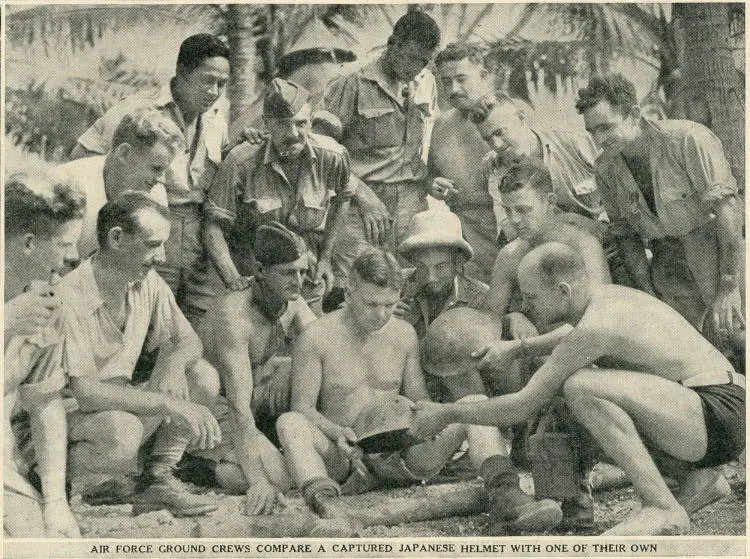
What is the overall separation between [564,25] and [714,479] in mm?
2946

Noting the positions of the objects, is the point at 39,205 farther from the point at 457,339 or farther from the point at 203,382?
the point at 457,339

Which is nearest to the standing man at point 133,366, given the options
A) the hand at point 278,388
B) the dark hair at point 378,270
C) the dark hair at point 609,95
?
the hand at point 278,388

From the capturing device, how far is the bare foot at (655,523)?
872 centimetres

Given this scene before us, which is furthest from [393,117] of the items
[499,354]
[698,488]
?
[698,488]

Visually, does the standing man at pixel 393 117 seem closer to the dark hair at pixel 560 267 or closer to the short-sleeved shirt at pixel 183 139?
the short-sleeved shirt at pixel 183 139

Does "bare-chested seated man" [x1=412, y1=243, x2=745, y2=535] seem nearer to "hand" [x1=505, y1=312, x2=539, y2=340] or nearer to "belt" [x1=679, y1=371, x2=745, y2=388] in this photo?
"belt" [x1=679, y1=371, x2=745, y2=388]

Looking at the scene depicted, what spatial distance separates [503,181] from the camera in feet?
30.5

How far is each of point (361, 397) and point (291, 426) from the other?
455 millimetres

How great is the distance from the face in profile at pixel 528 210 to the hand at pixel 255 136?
1.50 metres

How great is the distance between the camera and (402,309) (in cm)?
924

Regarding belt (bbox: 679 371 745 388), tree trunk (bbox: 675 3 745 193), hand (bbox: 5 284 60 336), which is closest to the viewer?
belt (bbox: 679 371 745 388)

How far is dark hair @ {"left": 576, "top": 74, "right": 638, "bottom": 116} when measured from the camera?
935 cm

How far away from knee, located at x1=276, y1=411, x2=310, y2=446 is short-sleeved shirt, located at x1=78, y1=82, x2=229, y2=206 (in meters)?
1.46

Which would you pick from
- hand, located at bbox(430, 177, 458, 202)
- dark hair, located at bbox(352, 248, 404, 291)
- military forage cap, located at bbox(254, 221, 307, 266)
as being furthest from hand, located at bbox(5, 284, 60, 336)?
hand, located at bbox(430, 177, 458, 202)
